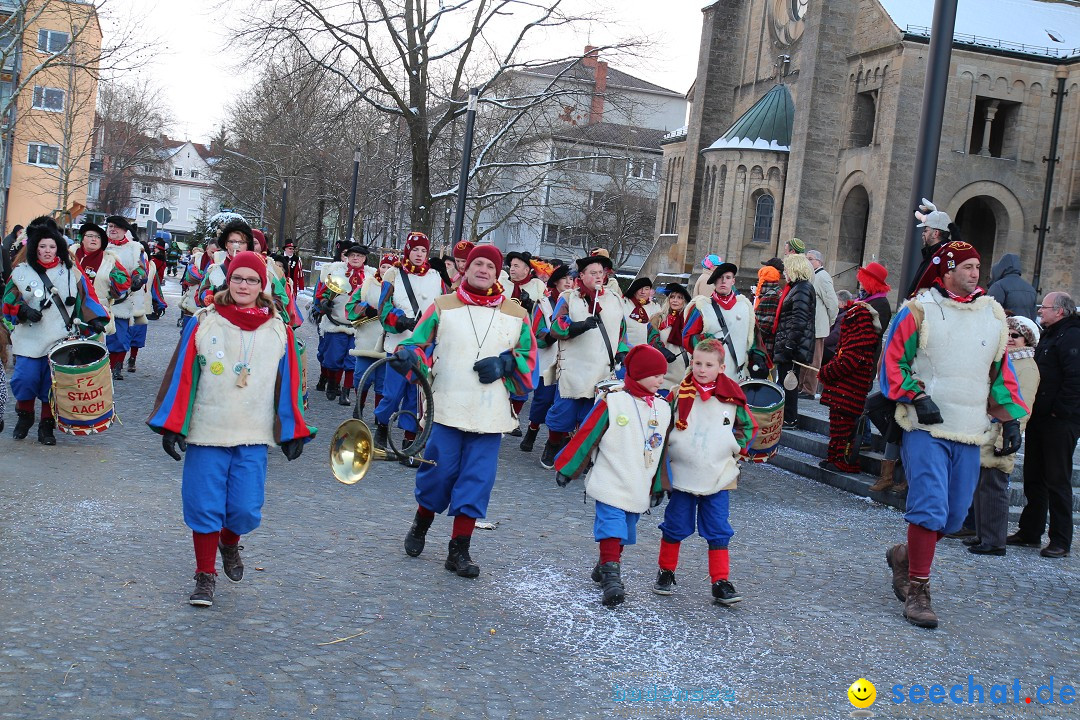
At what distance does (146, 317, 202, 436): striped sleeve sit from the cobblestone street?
87 centimetres

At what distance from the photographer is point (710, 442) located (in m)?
6.66

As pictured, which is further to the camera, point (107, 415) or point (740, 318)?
point (740, 318)

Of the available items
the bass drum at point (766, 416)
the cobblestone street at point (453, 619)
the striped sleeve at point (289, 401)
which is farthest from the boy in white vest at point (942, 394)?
the striped sleeve at point (289, 401)

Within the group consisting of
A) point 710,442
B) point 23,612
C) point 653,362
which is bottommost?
point 23,612

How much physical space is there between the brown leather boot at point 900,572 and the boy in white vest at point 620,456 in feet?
5.34

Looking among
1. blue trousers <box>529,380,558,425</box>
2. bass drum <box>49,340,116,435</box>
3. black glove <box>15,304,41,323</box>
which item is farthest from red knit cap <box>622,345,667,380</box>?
black glove <box>15,304,41,323</box>

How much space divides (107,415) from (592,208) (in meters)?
57.7

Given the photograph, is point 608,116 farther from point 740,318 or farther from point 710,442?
point 710,442

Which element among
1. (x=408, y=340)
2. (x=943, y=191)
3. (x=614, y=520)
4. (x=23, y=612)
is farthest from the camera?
(x=943, y=191)

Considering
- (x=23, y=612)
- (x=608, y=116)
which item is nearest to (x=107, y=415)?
(x=23, y=612)

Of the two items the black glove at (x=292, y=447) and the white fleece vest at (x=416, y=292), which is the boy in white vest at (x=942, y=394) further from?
the white fleece vest at (x=416, y=292)

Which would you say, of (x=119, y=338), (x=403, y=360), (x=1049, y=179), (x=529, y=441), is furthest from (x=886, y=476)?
(x=1049, y=179)

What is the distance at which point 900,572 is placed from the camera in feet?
22.9

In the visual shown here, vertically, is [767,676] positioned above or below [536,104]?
below
